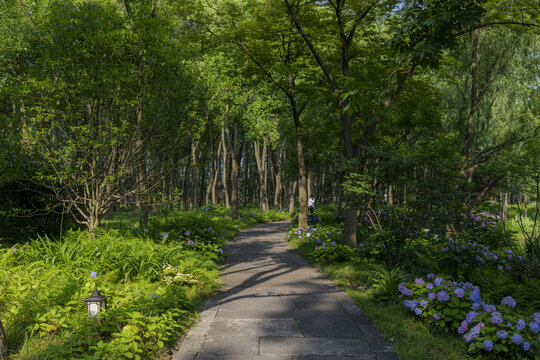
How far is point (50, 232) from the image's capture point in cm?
787

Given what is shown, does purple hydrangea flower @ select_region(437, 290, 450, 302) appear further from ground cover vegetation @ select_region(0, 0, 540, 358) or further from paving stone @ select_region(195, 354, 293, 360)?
paving stone @ select_region(195, 354, 293, 360)

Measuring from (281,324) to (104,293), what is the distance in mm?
2353

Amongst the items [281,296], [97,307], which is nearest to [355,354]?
[281,296]

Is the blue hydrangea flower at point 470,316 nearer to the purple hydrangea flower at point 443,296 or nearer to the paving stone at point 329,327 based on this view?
the purple hydrangea flower at point 443,296

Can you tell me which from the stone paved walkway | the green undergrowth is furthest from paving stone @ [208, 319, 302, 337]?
the green undergrowth

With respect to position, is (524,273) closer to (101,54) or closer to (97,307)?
(97,307)

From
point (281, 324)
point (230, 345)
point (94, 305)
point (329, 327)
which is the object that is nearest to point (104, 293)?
point (94, 305)

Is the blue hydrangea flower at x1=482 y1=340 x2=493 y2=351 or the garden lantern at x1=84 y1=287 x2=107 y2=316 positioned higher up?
the garden lantern at x1=84 y1=287 x2=107 y2=316

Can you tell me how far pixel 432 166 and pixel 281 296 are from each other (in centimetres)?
346

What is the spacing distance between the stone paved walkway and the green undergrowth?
0.39 m

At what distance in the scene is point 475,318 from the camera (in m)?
3.86

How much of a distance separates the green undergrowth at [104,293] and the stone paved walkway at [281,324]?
39 centimetres

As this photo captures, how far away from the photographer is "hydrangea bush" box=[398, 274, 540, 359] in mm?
3506

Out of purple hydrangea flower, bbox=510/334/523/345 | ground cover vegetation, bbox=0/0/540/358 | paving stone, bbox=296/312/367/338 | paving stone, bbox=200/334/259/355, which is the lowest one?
paving stone, bbox=296/312/367/338
